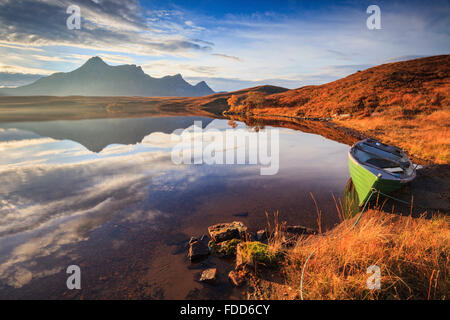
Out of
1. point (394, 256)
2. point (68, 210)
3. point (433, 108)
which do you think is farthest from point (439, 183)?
point (433, 108)

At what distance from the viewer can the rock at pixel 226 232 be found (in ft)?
24.0

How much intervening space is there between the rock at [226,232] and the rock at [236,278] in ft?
5.02

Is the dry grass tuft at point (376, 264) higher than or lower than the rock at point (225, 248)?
higher

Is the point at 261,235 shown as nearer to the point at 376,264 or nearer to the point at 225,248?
the point at 225,248

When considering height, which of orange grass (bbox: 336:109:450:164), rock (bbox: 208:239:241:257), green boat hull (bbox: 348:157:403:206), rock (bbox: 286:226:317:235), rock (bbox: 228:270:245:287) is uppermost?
orange grass (bbox: 336:109:450:164)

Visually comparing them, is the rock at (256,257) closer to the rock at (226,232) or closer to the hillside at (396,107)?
the rock at (226,232)

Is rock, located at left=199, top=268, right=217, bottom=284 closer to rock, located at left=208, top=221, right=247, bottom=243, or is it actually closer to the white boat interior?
rock, located at left=208, top=221, right=247, bottom=243

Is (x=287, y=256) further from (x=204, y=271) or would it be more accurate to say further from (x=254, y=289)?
(x=204, y=271)

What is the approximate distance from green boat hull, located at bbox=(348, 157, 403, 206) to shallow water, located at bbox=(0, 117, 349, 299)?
1642 millimetres

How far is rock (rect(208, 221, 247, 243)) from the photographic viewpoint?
24.0 ft

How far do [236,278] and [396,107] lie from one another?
52.6 metres

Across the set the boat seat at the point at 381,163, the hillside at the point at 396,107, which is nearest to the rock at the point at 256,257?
the boat seat at the point at 381,163

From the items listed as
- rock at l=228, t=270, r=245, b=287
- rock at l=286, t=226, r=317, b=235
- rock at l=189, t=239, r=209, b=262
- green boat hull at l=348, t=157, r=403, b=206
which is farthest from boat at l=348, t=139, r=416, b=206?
rock at l=189, t=239, r=209, b=262

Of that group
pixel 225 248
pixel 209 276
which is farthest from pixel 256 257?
pixel 209 276
